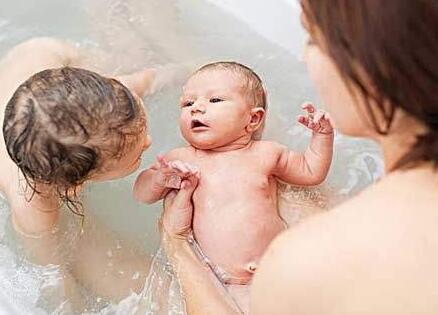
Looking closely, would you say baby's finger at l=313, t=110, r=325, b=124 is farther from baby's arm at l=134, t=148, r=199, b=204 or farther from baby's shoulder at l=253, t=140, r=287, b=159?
baby's arm at l=134, t=148, r=199, b=204

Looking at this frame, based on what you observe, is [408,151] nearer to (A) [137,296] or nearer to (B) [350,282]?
(B) [350,282]

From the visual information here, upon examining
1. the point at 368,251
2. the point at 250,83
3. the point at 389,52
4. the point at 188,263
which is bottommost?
the point at 188,263

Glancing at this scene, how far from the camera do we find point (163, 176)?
54.5 inches

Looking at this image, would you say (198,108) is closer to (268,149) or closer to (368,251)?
(268,149)

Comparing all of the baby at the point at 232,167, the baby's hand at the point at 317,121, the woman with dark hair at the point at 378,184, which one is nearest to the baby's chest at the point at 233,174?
the baby at the point at 232,167


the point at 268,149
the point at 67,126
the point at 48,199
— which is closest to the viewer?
the point at 67,126

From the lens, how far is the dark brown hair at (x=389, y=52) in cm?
68

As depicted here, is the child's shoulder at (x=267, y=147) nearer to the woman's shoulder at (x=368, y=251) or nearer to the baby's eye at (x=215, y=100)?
the baby's eye at (x=215, y=100)

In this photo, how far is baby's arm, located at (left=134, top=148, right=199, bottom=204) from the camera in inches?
53.3

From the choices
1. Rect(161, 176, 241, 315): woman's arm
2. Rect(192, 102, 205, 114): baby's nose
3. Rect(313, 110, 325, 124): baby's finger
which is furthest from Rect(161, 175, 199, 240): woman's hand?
Rect(313, 110, 325, 124): baby's finger

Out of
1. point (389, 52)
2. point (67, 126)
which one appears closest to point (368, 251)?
point (389, 52)

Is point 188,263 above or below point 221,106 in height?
below

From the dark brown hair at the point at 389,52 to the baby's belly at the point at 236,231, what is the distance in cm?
58

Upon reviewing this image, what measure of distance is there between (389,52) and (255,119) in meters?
0.75
